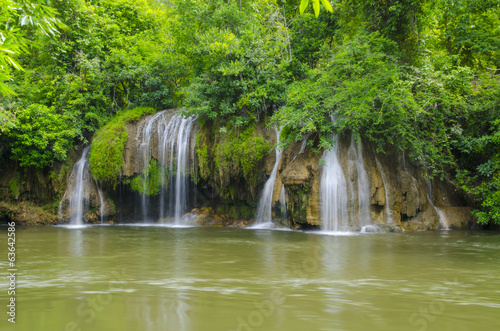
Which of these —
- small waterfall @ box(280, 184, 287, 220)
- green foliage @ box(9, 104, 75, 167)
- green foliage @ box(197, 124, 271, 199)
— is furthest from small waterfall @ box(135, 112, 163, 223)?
small waterfall @ box(280, 184, 287, 220)

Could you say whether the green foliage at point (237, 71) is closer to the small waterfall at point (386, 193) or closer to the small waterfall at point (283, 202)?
the small waterfall at point (283, 202)

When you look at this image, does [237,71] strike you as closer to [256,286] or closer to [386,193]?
[386,193]

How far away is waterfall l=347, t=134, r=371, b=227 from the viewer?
15367 mm

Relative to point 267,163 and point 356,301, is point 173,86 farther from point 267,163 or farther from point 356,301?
point 356,301

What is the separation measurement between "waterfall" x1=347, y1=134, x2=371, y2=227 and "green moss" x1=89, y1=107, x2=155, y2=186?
1109cm

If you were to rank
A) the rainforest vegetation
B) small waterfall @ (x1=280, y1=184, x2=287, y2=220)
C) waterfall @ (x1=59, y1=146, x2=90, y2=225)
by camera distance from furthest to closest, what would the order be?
waterfall @ (x1=59, y1=146, x2=90, y2=225) → small waterfall @ (x1=280, y1=184, x2=287, y2=220) → the rainforest vegetation

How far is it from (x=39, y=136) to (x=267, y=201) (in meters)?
11.4

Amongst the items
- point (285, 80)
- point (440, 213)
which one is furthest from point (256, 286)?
point (285, 80)

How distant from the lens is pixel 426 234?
46.3 ft

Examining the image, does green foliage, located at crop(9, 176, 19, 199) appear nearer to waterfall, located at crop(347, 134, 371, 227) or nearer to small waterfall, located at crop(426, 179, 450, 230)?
waterfall, located at crop(347, 134, 371, 227)

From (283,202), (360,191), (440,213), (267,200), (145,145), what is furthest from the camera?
(145,145)

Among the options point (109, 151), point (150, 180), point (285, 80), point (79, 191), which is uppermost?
point (285, 80)

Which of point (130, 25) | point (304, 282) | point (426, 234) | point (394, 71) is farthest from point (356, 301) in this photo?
point (130, 25)

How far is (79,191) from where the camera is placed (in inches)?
807
